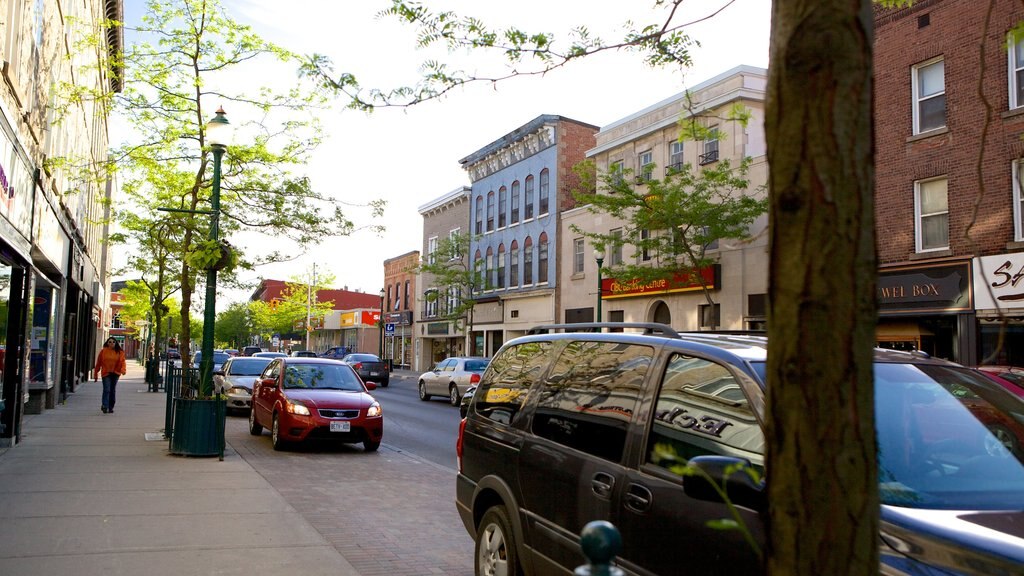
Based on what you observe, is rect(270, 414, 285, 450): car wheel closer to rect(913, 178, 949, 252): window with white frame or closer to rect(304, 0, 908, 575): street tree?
rect(304, 0, 908, 575): street tree

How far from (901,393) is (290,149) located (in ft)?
42.8

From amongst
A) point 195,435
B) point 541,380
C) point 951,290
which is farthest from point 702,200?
point 541,380

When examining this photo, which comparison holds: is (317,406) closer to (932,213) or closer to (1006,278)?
(1006,278)

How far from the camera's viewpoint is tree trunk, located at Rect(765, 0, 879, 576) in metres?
1.71

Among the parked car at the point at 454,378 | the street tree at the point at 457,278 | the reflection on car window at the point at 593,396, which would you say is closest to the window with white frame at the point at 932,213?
the parked car at the point at 454,378

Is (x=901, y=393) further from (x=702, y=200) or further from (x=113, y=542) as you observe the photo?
(x=702, y=200)

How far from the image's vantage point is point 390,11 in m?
4.95

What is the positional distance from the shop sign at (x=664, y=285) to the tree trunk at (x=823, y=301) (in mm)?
23372

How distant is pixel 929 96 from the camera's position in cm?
2009

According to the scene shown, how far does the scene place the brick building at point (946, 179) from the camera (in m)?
18.1

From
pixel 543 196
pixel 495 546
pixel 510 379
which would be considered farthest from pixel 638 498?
pixel 543 196

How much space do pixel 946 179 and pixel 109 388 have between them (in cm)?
2011

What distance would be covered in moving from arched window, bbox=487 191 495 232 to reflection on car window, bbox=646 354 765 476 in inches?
1623

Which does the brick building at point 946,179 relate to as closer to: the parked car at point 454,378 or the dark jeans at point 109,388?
the parked car at point 454,378
